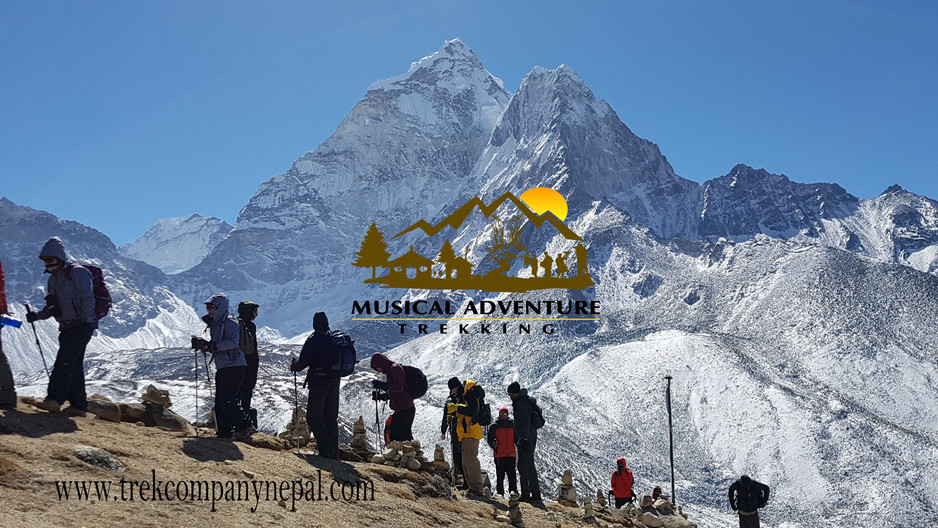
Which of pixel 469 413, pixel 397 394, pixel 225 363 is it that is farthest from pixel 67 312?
pixel 469 413

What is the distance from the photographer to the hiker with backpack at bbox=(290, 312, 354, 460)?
1365 centimetres

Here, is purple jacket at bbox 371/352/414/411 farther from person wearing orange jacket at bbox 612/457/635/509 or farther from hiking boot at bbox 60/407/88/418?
person wearing orange jacket at bbox 612/457/635/509

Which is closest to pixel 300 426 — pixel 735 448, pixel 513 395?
pixel 513 395

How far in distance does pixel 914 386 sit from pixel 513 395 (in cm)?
17197

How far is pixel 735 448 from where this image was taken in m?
146

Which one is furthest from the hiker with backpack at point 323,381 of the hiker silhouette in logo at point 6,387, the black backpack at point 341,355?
the hiker silhouette in logo at point 6,387

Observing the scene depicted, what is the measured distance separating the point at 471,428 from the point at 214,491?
246 inches

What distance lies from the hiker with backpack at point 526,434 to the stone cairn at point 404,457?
7.57ft

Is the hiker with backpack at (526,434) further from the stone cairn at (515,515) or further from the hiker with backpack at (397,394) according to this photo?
the stone cairn at (515,515)

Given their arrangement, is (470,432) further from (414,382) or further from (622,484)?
(622,484)

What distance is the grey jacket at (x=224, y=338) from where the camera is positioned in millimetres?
13008

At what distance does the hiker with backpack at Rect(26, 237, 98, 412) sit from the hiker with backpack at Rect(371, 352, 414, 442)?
5.45 m

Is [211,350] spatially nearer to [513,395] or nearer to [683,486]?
[513,395]

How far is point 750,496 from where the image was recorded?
1653cm
